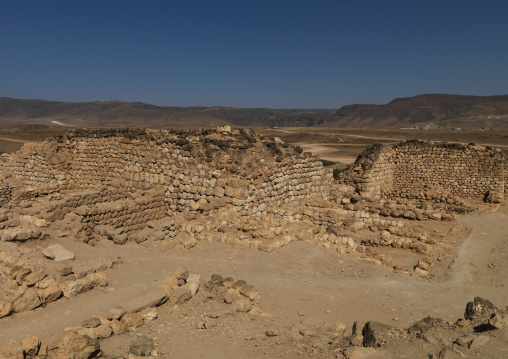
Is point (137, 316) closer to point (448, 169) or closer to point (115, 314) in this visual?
point (115, 314)

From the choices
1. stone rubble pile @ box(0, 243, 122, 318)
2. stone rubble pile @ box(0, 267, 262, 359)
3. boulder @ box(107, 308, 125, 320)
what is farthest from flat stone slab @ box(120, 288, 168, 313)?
stone rubble pile @ box(0, 243, 122, 318)

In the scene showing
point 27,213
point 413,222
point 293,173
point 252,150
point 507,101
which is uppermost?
point 507,101

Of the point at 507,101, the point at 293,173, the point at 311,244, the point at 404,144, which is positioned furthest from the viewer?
the point at 507,101

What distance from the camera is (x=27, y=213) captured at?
782 cm

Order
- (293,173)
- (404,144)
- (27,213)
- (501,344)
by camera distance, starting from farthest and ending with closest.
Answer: (404,144) < (293,173) < (27,213) < (501,344)

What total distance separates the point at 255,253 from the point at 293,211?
8.34 feet

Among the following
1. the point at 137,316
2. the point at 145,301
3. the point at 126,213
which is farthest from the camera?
the point at 126,213

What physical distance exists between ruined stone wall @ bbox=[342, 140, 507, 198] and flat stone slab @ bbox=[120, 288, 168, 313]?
11119mm

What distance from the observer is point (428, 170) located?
667 inches

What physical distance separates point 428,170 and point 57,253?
15809 millimetres

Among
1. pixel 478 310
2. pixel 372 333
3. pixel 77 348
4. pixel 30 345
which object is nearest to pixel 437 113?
pixel 478 310

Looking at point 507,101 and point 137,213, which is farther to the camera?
point 507,101

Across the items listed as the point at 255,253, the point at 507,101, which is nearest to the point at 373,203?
the point at 255,253

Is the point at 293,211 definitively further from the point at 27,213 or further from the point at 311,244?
the point at 27,213
